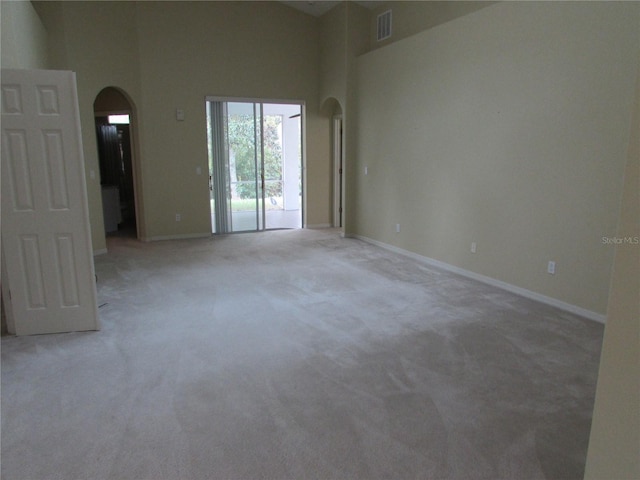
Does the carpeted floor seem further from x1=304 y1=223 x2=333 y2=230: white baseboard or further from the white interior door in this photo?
x1=304 y1=223 x2=333 y2=230: white baseboard

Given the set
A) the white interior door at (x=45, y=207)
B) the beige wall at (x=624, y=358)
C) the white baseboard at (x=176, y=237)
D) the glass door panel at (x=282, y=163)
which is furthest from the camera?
the glass door panel at (x=282, y=163)

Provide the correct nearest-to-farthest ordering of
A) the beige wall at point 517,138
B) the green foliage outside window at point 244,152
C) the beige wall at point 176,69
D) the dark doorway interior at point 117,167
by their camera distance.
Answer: the beige wall at point 517,138 < the beige wall at point 176,69 < the green foliage outside window at point 244,152 < the dark doorway interior at point 117,167

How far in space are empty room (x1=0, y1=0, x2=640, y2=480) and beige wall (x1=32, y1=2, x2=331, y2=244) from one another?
4cm

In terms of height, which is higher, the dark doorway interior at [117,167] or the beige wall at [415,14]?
the beige wall at [415,14]

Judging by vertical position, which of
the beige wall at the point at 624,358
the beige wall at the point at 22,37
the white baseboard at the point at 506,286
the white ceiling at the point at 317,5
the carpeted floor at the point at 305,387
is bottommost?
the carpeted floor at the point at 305,387

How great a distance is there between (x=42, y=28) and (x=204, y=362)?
5134 mm

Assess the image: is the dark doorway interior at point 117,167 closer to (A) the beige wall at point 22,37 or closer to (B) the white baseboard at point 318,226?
(A) the beige wall at point 22,37

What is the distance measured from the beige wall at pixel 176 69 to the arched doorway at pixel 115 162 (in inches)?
55.1

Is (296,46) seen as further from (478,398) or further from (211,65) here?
(478,398)

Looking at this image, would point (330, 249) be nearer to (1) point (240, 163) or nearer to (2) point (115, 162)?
(1) point (240, 163)

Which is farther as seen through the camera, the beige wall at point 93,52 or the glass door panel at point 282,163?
the glass door panel at point 282,163

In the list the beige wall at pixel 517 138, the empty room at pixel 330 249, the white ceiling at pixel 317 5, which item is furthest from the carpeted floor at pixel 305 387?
the white ceiling at pixel 317 5

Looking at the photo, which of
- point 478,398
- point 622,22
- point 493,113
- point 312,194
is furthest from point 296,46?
point 478,398

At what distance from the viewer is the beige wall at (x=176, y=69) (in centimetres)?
622
